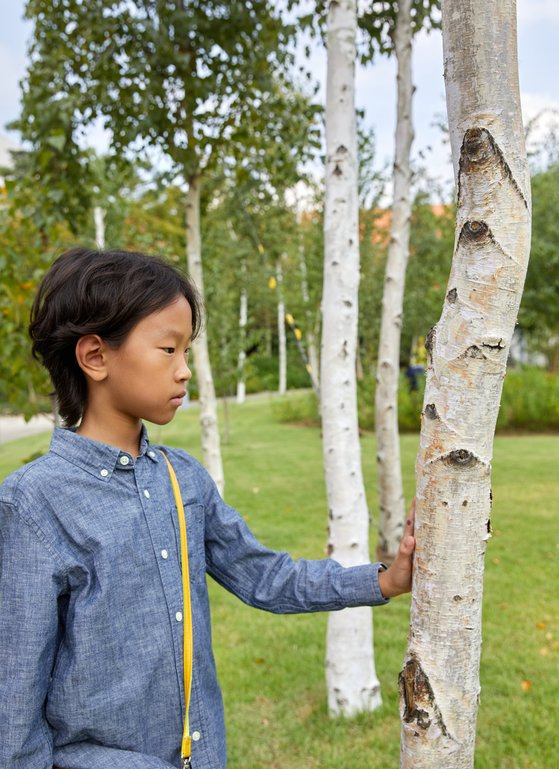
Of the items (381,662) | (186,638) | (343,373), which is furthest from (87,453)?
(381,662)

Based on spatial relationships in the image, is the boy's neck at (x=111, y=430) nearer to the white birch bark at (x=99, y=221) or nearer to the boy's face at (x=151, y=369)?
the boy's face at (x=151, y=369)

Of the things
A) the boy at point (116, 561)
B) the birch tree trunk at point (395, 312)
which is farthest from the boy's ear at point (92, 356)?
A: the birch tree trunk at point (395, 312)

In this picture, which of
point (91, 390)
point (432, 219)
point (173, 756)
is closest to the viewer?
point (173, 756)

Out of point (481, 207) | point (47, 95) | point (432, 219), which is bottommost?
point (481, 207)

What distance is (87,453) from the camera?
4.70 ft

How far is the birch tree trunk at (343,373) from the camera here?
3.14m

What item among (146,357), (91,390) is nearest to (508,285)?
(146,357)

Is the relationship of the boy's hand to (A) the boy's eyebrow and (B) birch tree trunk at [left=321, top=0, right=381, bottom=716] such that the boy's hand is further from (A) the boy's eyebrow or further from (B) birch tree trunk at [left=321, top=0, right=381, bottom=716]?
(B) birch tree trunk at [left=321, top=0, right=381, bottom=716]

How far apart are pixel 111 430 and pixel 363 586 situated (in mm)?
638

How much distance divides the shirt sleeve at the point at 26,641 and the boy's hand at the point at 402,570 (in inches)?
25.9

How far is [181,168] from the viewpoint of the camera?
516 centimetres

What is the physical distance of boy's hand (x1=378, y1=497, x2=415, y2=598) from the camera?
141 cm

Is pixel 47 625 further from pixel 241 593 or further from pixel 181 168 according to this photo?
pixel 181 168

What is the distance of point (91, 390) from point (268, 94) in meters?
4.42
